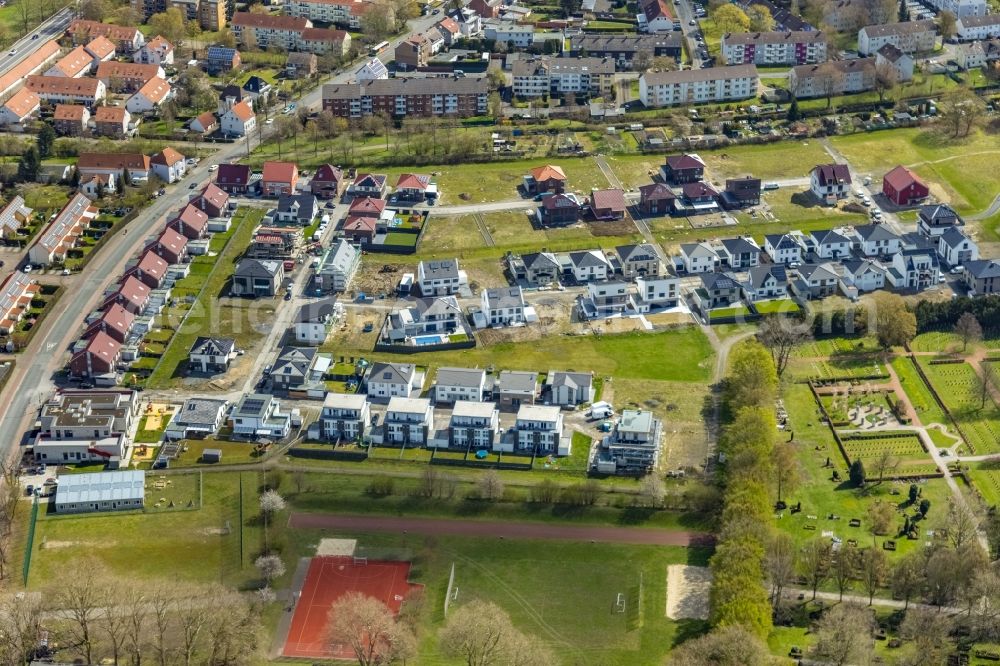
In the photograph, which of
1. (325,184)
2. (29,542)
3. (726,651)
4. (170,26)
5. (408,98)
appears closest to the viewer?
(726,651)

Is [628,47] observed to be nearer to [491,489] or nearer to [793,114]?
[793,114]

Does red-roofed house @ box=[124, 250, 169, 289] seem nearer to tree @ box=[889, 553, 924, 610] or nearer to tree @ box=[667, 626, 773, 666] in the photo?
tree @ box=[667, 626, 773, 666]

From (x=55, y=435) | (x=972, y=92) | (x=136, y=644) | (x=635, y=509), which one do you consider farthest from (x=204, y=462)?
(x=972, y=92)

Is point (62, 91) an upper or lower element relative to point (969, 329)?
upper

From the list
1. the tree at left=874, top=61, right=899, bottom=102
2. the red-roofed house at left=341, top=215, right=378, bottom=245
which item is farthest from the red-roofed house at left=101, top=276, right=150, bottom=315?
the tree at left=874, top=61, right=899, bottom=102

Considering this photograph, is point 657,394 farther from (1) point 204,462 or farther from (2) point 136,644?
(2) point 136,644

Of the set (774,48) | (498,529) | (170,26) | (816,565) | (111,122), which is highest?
(774,48)

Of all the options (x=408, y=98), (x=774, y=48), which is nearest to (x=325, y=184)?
(x=408, y=98)

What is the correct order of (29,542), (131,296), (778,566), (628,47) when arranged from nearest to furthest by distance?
(778,566) < (29,542) < (131,296) < (628,47)
